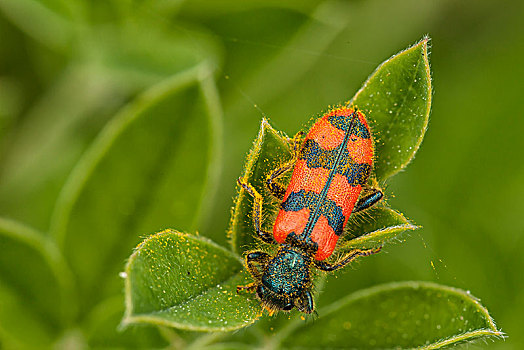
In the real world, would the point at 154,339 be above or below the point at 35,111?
below

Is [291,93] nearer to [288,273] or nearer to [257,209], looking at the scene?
[288,273]

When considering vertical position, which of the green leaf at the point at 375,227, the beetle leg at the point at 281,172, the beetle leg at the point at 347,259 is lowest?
the beetle leg at the point at 347,259

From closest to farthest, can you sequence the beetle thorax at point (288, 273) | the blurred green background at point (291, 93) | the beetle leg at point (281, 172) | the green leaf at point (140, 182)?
the beetle leg at point (281, 172) → the beetle thorax at point (288, 273) → the green leaf at point (140, 182) → the blurred green background at point (291, 93)

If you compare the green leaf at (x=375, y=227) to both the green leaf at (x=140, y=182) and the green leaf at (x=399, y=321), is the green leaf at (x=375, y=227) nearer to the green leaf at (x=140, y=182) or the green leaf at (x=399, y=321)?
the green leaf at (x=399, y=321)

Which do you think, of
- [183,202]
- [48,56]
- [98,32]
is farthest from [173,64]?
[183,202]

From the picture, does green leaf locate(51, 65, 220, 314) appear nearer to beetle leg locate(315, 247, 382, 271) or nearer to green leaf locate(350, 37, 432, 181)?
beetle leg locate(315, 247, 382, 271)

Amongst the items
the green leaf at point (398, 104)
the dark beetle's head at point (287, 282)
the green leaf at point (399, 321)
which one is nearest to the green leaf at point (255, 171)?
the dark beetle's head at point (287, 282)

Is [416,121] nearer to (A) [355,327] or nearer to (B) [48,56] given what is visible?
(A) [355,327]
